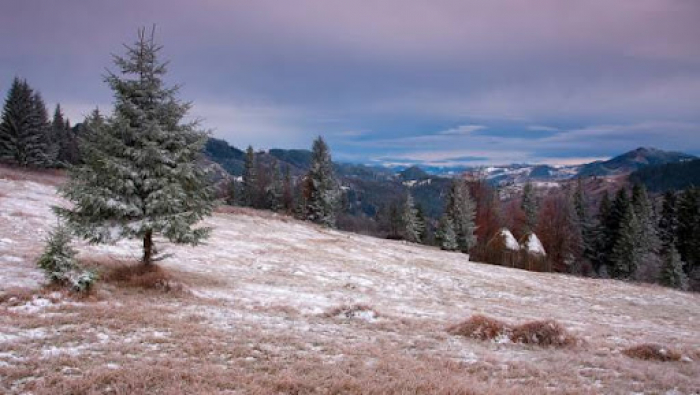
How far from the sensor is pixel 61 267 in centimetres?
1086

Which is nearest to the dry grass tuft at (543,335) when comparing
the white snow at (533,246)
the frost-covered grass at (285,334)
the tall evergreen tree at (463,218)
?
the frost-covered grass at (285,334)

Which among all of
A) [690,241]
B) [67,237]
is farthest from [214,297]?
[690,241]

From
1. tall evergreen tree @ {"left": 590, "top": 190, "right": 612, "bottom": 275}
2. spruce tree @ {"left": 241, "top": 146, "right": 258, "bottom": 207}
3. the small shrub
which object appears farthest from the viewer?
spruce tree @ {"left": 241, "top": 146, "right": 258, "bottom": 207}

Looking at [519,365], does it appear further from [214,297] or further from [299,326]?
[214,297]

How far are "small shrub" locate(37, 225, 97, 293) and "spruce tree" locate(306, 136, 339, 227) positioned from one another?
45.0 m

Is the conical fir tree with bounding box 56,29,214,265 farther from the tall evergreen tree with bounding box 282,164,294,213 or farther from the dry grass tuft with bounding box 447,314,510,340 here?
the tall evergreen tree with bounding box 282,164,294,213

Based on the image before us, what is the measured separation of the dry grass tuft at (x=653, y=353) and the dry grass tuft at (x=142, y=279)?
13347 mm

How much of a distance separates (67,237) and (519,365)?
12.2m

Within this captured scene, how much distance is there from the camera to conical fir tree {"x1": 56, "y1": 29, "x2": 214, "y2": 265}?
41.5ft

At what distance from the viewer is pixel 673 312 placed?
20.9 metres

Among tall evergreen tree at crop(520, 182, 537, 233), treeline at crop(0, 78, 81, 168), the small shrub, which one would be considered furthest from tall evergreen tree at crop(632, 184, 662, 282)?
→ treeline at crop(0, 78, 81, 168)

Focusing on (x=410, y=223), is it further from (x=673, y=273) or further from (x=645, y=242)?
(x=673, y=273)

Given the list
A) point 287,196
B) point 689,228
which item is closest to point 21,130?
point 287,196

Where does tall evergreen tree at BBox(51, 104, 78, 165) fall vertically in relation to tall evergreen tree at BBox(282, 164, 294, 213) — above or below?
above
